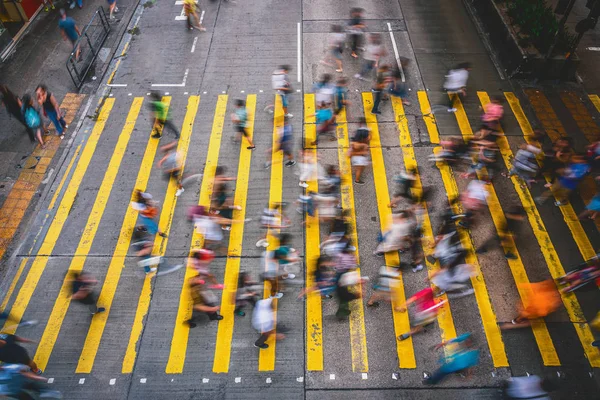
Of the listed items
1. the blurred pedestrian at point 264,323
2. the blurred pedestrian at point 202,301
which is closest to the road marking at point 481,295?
the blurred pedestrian at point 264,323

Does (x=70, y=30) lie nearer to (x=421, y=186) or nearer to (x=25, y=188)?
(x=25, y=188)

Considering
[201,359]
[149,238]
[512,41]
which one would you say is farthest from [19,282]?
[512,41]

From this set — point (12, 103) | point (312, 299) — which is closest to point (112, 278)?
point (312, 299)

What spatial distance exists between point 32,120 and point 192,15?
8.13m

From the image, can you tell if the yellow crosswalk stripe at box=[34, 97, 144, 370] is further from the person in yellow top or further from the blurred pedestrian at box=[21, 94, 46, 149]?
the person in yellow top

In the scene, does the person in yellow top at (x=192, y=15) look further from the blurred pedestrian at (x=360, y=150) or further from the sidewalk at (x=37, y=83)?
the blurred pedestrian at (x=360, y=150)

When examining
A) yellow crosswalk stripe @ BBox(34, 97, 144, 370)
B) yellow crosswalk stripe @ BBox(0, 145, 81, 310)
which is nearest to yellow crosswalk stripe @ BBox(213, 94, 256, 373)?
yellow crosswalk stripe @ BBox(34, 97, 144, 370)

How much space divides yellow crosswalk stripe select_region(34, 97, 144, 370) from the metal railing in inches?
108

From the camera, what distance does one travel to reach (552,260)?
11.1m

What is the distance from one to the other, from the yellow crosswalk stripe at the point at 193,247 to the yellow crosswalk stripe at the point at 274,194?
178 cm

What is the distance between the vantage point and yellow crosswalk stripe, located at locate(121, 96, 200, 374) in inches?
382

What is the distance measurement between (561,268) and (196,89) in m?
13.0

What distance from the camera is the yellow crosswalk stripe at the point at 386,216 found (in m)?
9.55

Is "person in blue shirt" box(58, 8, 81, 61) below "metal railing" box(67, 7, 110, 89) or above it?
above
